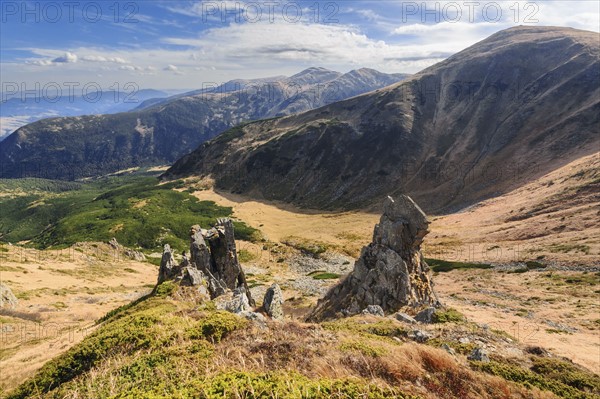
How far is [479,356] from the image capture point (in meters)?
14.9

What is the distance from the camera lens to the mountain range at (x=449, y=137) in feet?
376

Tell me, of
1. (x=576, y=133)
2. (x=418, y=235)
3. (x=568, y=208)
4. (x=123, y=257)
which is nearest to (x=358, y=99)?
(x=576, y=133)

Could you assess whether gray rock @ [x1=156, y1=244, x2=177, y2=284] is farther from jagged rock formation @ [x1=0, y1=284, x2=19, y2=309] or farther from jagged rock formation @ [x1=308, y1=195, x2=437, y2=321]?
jagged rock formation @ [x1=0, y1=284, x2=19, y2=309]

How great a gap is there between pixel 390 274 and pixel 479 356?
56.5 ft

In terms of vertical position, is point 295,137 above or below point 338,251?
above

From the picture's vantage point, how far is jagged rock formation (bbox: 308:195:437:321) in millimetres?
31234

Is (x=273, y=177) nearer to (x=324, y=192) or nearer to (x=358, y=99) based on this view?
(x=324, y=192)

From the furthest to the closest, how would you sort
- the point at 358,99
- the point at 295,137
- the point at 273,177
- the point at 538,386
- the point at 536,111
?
the point at 358,99 < the point at 295,137 < the point at 273,177 < the point at 536,111 < the point at 538,386

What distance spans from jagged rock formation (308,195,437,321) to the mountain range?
8193cm

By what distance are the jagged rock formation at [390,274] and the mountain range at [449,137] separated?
8193cm

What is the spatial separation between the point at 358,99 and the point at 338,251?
134 metres

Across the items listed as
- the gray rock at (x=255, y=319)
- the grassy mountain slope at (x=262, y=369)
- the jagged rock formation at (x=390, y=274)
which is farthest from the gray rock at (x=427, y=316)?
the gray rock at (x=255, y=319)

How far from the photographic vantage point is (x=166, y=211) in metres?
130

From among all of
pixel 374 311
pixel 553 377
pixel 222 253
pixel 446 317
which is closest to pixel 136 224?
pixel 222 253
